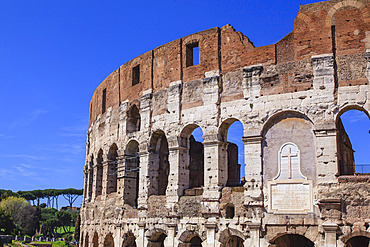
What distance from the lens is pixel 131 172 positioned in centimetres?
1812

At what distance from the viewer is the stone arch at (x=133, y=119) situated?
1850cm

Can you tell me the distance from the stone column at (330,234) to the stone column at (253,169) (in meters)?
2.09

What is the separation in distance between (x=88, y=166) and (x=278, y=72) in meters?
12.8

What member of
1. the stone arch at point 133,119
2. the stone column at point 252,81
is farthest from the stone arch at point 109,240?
the stone column at point 252,81

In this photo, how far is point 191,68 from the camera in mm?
15750

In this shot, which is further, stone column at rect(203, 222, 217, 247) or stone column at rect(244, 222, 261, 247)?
stone column at rect(203, 222, 217, 247)

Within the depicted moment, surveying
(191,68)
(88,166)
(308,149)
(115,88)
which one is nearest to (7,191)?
(88,166)

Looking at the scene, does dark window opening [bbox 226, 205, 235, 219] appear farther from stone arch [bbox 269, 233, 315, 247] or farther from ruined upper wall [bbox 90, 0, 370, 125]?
ruined upper wall [bbox 90, 0, 370, 125]

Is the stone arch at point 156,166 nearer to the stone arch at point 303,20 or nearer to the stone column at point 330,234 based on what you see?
the stone arch at point 303,20

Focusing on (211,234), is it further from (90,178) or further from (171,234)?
Answer: (90,178)

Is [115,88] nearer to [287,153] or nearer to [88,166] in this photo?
[88,166]

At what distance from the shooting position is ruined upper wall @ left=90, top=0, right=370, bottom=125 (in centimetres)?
1270

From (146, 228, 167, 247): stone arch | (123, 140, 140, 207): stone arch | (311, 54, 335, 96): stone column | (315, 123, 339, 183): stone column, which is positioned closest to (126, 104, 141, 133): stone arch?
(123, 140, 140, 207): stone arch

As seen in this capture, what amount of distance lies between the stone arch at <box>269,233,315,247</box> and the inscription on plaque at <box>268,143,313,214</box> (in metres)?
0.97
